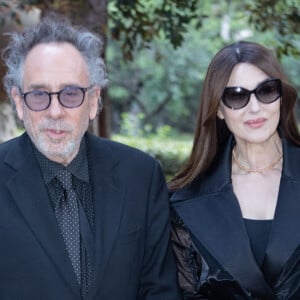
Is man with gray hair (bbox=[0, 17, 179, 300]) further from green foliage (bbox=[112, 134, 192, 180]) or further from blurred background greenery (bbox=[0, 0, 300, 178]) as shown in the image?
green foliage (bbox=[112, 134, 192, 180])

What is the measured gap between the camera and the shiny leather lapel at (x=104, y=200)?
9.00ft

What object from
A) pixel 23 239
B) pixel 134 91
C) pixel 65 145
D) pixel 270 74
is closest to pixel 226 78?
pixel 270 74

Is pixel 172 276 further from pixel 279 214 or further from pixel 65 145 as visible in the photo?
pixel 65 145

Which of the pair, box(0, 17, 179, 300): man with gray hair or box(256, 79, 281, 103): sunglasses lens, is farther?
box(256, 79, 281, 103): sunglasses lens

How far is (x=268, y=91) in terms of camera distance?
313 cm

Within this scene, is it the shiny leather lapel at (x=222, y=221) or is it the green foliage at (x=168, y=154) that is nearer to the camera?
the shiny leather lapel at (x=222, y=221)

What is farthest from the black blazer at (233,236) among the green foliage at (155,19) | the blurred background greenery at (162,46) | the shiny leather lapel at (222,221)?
the green foliage at (155,19)

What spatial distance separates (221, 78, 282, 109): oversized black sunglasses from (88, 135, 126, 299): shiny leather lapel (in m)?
0.65

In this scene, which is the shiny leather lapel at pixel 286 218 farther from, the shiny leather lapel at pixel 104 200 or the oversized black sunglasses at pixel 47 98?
the oversized black sunglasses at pixel 47 98

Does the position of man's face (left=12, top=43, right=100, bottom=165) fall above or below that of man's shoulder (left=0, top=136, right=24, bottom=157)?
above

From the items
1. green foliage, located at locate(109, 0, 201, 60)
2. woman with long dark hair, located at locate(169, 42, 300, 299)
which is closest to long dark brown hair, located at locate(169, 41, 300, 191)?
woman with long dark hair, located at locate(169, 42, 300, 299)

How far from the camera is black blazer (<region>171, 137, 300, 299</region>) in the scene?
3.01 metres

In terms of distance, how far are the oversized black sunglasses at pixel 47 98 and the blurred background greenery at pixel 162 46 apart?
1304 millimetres

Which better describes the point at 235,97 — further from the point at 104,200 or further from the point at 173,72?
the point at 173,72
